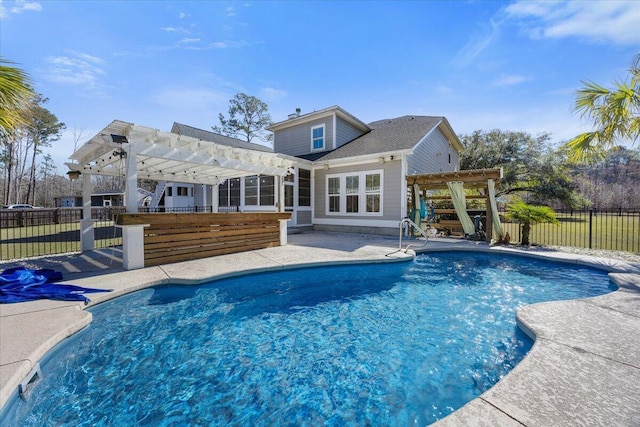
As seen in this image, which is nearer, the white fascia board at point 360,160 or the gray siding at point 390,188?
the white fascia board at point 360,160

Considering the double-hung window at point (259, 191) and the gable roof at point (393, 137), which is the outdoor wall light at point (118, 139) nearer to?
the double-hung window at point (259, 191)

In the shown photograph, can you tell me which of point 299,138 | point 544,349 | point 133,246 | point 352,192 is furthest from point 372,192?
point 544,349

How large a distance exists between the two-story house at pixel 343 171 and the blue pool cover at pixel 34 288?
5.92 metres

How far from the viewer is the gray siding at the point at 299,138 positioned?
540 inches

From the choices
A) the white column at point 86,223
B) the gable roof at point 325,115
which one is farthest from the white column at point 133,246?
the gable roof at point 325,115

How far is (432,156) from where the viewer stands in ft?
45.0

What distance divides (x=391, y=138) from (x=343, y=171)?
2.76 meters

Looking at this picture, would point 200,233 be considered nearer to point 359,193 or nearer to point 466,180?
point 359,193

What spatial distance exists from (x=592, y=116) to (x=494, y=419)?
9.30m

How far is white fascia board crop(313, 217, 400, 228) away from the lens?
10.8 m

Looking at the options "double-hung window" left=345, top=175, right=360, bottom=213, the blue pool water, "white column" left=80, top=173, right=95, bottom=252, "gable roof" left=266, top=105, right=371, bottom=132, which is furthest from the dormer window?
the blue pool water

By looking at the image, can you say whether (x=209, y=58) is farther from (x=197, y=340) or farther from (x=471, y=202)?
(x=471, y=202)

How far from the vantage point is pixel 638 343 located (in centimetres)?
260

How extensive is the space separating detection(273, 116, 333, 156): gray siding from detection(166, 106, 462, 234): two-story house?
2.0 inches
